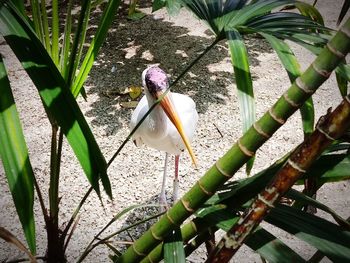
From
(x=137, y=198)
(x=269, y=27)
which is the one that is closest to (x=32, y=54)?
(x=269, y=27)

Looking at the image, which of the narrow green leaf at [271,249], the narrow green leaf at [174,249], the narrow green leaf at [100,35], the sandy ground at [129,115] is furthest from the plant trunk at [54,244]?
the narrow green leaf at [271,249]

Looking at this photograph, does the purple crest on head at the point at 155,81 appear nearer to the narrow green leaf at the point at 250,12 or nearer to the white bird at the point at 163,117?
the white bird at the point at 163,117

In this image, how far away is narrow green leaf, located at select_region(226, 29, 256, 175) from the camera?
706mm

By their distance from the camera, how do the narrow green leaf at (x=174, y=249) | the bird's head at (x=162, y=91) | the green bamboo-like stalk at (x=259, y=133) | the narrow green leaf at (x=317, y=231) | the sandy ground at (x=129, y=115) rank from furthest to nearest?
1. the sandy ground at (x=129, y=115)
2. the bird's head at (x=162, y=91)
3. the narrow green leaf at (x=174, y=249)
4. the narrow green leaf at (x=317, y=231)
5. the green bamboo-like stalk at (x=259, y=133)

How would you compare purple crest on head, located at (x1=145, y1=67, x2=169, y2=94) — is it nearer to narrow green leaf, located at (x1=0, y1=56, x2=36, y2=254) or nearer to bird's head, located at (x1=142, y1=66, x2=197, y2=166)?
bird's head, located at (x1=142, y1=66, x2=197, y2=166)

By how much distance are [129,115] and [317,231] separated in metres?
1.84

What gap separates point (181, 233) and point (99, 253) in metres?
0.97

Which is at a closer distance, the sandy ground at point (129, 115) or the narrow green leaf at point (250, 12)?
the narrow green leaf at point (250, 12)

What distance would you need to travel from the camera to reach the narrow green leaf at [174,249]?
600 mm

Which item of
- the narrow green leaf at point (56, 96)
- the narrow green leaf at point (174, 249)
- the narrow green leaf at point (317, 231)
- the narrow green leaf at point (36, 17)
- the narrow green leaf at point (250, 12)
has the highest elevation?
the narrow green leaf at point (250, 12)

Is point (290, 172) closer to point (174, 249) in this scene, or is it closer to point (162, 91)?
point (174, 249)

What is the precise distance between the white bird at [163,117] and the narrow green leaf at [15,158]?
896mm

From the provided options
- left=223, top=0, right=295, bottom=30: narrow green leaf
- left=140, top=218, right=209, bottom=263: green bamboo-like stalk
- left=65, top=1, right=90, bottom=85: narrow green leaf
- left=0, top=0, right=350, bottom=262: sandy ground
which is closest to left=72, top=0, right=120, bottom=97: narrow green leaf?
left=65, top=1, right=90, bottom=85: narrow green leaf

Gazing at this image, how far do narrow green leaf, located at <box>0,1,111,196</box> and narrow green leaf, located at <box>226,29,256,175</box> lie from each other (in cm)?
33
